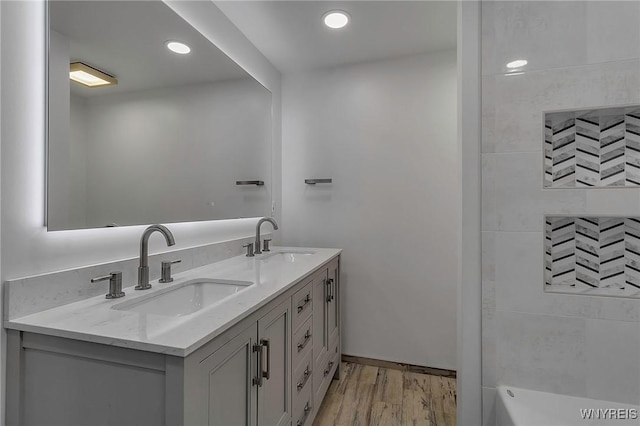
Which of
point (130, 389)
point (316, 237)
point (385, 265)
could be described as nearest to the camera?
point (130, 389)

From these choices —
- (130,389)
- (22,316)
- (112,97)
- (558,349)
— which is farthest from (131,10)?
(558,349)

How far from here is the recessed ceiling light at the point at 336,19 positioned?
1.83 meters

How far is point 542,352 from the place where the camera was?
3.87 ft

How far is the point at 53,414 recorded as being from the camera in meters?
0.84

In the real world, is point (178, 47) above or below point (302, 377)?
above

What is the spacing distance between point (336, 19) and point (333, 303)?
187 cm

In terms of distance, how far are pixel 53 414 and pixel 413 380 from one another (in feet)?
6.83

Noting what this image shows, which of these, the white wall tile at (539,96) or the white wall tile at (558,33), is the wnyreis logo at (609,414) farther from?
the white wall tile at (558,33)

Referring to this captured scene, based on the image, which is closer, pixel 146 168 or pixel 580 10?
pixel 580 10

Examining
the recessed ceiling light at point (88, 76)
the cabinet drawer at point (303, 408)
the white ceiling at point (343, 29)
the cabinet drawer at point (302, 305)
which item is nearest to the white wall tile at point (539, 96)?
the white ceiling at point (343, 29)

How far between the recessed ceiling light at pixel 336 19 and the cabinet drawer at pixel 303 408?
2133 millimetres

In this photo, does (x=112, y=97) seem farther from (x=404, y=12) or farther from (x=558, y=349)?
(x=558, y=349)

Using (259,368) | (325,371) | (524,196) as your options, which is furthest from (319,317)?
(524,196)

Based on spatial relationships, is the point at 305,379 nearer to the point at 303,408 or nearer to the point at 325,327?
the point at 303,408
